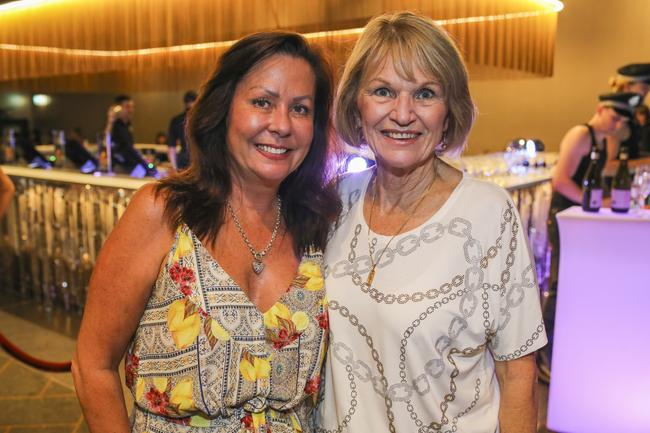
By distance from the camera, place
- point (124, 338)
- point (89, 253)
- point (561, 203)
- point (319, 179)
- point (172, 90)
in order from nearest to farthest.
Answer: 1. point (124, 338)
2. point (319, 179)
3. point (561, 203)
4. point (89, 253)
5. point (172, 90)

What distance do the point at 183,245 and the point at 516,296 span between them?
727 millimetres

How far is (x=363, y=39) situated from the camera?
1438 mm

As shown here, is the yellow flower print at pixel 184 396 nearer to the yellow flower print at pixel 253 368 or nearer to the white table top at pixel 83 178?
the yellow flower print at pixel 253 368

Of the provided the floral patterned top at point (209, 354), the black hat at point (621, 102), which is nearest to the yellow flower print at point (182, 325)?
the floral patterned top at point (209, 354)

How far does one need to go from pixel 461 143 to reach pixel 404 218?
229mm

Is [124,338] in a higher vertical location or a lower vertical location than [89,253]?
higher

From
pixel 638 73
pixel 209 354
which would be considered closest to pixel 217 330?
pixel 209 354

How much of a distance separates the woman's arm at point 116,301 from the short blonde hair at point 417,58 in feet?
1.80

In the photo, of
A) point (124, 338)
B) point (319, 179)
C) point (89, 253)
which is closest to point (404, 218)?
point (319, 179)

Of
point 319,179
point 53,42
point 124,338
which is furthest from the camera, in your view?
point 53,42

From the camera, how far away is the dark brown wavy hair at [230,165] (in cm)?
140

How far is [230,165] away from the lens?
1.48 m

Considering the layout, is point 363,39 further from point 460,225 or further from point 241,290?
point 241,290

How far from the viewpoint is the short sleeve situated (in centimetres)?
135
